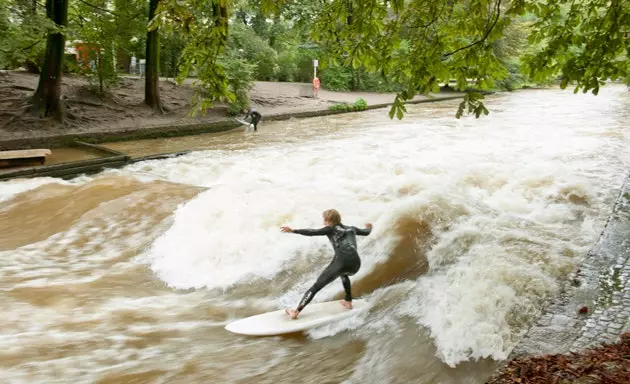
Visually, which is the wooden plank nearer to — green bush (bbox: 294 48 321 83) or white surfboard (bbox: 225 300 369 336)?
white surfboard (bbox: 225 300 369 336)

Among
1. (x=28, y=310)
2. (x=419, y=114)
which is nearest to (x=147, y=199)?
(x=28, y=310)

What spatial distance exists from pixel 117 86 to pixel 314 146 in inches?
375

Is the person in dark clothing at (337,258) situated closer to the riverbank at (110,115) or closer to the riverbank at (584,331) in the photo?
the riverbank at (584,331)

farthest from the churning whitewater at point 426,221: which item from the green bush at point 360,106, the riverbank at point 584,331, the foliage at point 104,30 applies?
the green bush at point 360,106

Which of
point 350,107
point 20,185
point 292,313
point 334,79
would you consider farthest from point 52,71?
point 334,79

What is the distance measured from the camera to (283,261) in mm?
7535

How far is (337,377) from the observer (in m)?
4.75

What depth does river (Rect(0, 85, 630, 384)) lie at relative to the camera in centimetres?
504

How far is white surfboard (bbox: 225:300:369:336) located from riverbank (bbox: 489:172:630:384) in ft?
6.44

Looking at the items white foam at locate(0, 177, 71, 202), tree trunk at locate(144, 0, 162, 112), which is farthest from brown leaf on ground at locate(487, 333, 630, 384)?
tree trunk at locate(144, 0, 162, 112)

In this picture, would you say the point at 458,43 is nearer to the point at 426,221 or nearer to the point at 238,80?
the point at 426,221

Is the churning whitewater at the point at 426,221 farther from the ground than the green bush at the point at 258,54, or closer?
closer

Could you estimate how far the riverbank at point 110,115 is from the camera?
52.4 feet

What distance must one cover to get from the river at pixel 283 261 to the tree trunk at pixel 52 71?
18.1 feet
